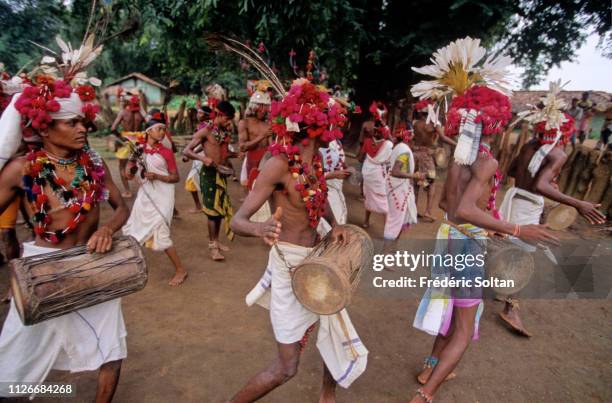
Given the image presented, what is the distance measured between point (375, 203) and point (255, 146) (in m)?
2.13

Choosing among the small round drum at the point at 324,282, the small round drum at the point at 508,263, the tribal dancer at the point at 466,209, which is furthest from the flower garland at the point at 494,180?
the small round drum at the point at 324,282

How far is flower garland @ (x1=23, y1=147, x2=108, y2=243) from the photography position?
2.24m

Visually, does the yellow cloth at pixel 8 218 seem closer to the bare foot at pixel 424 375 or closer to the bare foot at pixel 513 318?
the bare foot at pixel 424 375

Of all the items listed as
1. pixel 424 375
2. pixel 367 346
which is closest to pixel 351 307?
pixel 367 346

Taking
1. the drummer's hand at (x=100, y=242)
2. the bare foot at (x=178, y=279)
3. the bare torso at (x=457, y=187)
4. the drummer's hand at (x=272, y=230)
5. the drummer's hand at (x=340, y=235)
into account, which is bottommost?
the bare foot at (x=178, y=279)

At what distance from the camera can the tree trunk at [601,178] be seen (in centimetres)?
791

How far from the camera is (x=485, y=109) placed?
274 cm

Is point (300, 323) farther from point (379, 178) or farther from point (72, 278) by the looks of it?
point (379, 178)

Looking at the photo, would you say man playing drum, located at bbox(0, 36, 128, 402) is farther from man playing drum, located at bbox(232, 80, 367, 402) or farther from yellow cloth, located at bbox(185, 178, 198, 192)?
yellow cloth, located at bbox(185, 178, 198, 192)

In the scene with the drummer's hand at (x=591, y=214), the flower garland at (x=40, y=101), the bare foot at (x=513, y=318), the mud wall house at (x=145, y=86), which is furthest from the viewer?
the mud wall house at (x=145, y=86)

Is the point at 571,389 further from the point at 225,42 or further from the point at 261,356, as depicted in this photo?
the point at 225,42

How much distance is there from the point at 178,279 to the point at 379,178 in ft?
11.0

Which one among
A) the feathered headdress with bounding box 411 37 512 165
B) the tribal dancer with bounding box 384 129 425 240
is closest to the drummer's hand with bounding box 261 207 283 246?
the feathered headdress with bounding box 411 37 512 165

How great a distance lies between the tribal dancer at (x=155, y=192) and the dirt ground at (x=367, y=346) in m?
0.46
